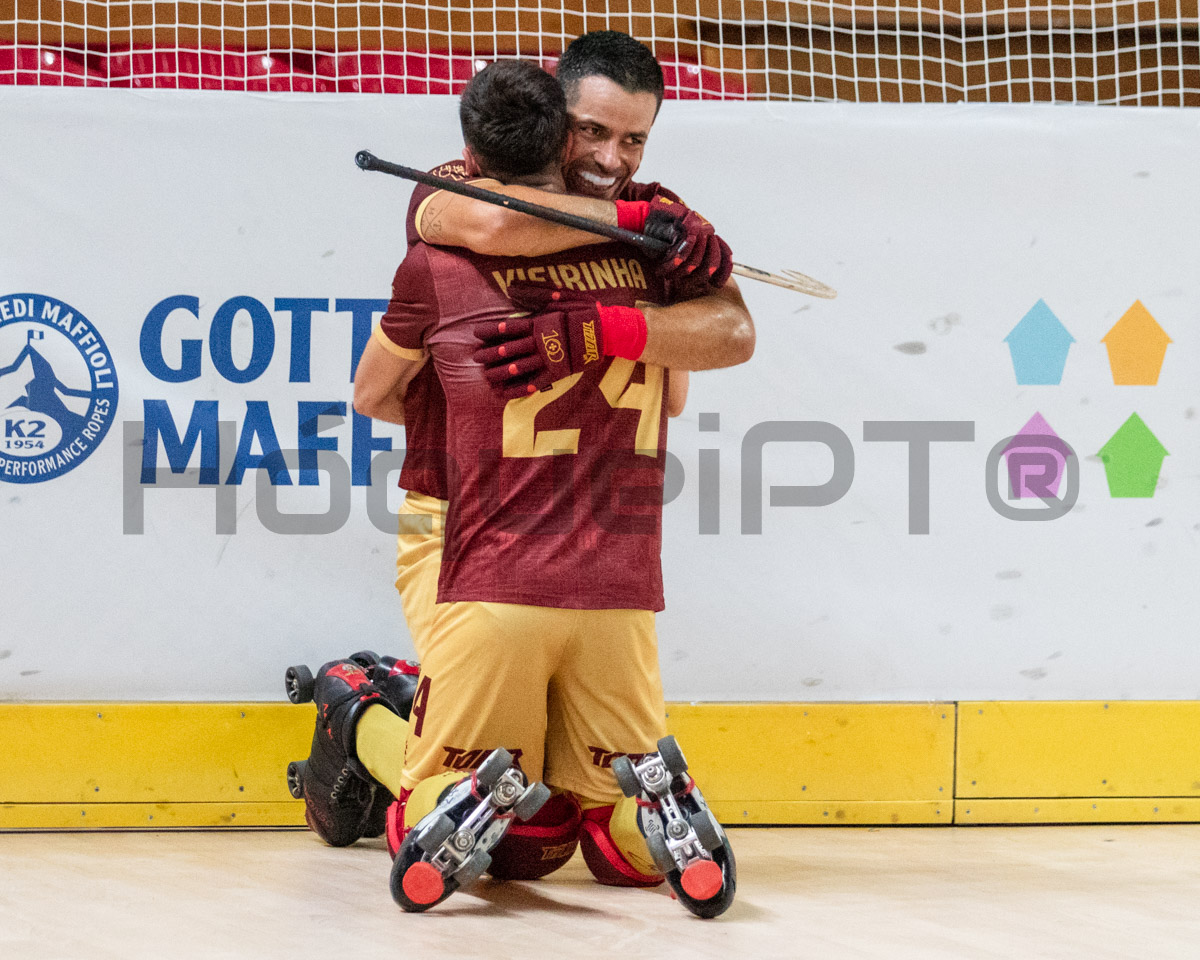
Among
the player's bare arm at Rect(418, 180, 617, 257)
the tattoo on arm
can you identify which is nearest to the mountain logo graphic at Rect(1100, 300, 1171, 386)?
the player's bare arm at Rect(418, 180, 617, 257)

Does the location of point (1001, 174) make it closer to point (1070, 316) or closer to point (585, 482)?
point (1070, 316)

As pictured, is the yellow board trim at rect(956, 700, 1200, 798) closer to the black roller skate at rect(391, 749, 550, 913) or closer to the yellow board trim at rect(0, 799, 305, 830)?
the black roller skate at rect(391, 749, 550, 913)

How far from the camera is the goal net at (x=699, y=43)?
12.5 ft

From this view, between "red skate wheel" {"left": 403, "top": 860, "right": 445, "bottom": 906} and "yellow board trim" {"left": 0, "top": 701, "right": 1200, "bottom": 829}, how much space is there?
1024 mm

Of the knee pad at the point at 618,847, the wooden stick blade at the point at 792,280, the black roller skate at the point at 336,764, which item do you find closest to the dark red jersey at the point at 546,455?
the wooden stick blade at the point at 792,280

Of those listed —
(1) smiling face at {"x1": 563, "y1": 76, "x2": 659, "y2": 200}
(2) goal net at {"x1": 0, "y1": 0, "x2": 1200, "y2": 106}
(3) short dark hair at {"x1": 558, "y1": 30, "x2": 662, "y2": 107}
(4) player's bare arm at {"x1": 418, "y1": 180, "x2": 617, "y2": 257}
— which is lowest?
(4) player's bare arm at {"x1": 418, "y1": 180, "x2": 617, "y2": 257}

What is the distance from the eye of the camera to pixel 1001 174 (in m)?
3.29

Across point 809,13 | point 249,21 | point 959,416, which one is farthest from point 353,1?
point 959,416

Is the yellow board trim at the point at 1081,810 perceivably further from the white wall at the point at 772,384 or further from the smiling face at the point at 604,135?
the smiling face at the point at 604,135

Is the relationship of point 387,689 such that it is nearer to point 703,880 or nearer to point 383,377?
point 383,377

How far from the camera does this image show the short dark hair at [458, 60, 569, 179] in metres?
2.24

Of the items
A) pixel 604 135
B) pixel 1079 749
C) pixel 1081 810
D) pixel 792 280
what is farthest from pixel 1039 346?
pixel 604 135

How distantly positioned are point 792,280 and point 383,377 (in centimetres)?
121

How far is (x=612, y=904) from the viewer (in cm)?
234
